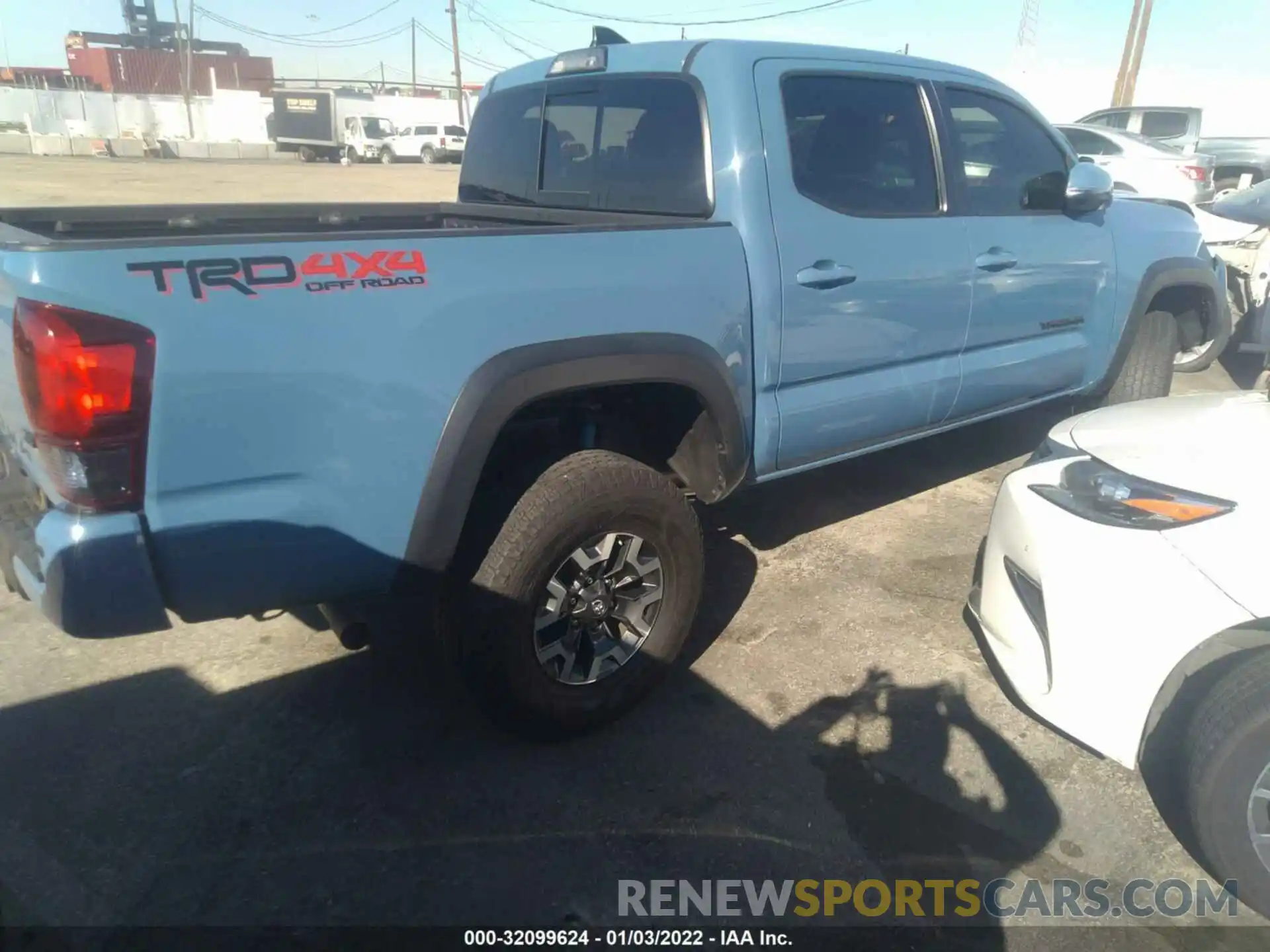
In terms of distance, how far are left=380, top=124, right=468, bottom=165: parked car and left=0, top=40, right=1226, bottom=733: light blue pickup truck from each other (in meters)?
40.0

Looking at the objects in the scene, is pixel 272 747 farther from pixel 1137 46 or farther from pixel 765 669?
pixel 1137 46

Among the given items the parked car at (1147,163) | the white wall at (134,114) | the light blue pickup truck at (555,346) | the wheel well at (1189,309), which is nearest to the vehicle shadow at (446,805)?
the light blue pickup truck at (555,346)

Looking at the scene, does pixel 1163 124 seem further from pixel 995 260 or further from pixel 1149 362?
pixel 995 260

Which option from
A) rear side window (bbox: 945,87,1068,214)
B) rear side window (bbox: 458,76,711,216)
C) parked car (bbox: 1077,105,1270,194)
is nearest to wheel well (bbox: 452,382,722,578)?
rear side window (bbox: 458,76,711,216)

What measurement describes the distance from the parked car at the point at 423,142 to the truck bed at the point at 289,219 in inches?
1561

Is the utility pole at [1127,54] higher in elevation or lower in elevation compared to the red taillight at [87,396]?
higher

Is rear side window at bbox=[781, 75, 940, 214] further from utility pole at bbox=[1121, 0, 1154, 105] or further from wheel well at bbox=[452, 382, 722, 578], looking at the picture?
utility pole at bbox=[1121, 0, 1154, 105]

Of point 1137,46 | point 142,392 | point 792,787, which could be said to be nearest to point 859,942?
point 792,787

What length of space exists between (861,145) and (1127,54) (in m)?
23.4

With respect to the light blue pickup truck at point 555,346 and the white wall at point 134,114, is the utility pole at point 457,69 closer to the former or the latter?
the white wall at point 134,114

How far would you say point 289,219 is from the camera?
3.70 m

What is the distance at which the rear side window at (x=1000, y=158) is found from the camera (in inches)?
153

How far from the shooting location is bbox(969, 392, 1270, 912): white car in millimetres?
2160

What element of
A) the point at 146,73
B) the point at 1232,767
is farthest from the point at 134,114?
the point at 1232,767
